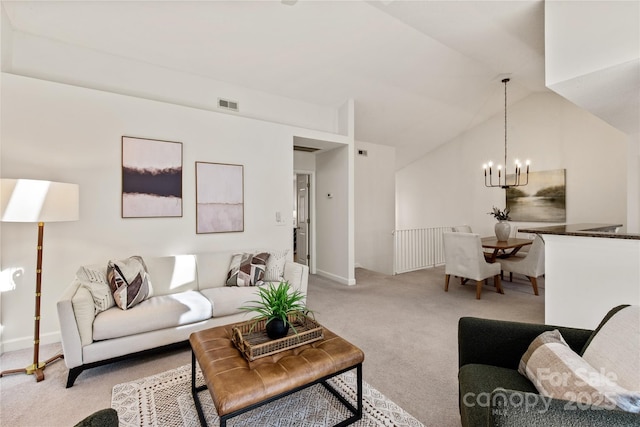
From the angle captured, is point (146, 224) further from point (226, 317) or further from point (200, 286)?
point (226, 317)

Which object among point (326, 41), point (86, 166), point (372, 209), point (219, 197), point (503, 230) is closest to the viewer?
point (86, 166)

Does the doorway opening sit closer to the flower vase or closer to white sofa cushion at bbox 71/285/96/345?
the flower vase

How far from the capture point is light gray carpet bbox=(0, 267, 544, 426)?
6.31 feet

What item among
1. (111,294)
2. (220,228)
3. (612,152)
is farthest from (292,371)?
(612,152)

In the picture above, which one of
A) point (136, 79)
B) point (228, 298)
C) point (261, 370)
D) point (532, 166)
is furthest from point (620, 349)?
point (532, 166)

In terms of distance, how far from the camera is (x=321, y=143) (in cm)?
499

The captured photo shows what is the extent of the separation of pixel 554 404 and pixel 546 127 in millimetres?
6763

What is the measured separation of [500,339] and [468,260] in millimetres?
2933

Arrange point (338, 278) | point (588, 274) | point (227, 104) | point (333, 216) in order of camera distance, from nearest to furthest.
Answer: point (588, 274) → point (227, 104) → point (338, 278) → point (333, 216)

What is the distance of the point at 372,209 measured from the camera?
654 centimetres

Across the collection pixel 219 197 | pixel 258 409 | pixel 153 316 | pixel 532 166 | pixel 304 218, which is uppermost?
pixel 532 166

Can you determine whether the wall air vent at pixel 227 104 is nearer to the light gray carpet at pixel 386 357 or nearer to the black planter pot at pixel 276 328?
the light gray carpet at pixel 386 357

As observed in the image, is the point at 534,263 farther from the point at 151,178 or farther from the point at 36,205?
the point at 36,205

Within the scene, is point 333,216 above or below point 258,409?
above
